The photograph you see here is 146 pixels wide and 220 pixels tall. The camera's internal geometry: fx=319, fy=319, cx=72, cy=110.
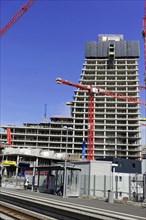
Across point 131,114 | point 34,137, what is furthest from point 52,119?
point 131,114

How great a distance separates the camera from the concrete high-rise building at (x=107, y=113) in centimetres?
14700

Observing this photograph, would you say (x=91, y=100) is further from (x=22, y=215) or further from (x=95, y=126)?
(x=22, y=215)

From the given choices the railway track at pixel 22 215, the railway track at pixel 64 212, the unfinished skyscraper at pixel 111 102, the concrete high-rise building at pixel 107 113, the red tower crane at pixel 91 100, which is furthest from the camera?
the unfinished skyscraper at pixel 111 102

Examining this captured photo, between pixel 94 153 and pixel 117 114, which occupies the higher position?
pixel 117 114

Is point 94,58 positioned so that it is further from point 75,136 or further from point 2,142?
point 2,142

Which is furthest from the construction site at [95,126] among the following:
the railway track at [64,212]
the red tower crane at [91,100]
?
the railway track at [64,212]

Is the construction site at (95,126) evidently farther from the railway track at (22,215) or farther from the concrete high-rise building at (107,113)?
the railway track at (22,215)

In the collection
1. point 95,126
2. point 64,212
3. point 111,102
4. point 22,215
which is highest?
point 111,102

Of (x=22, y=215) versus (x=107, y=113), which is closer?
(x=22, y=215)

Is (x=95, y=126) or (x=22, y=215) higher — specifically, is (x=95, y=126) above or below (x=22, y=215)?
above

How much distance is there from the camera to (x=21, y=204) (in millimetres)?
21062

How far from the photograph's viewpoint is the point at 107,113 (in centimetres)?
15550

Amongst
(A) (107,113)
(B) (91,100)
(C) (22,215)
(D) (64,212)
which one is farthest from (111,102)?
(D) (64,212)

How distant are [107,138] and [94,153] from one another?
9.93 m
